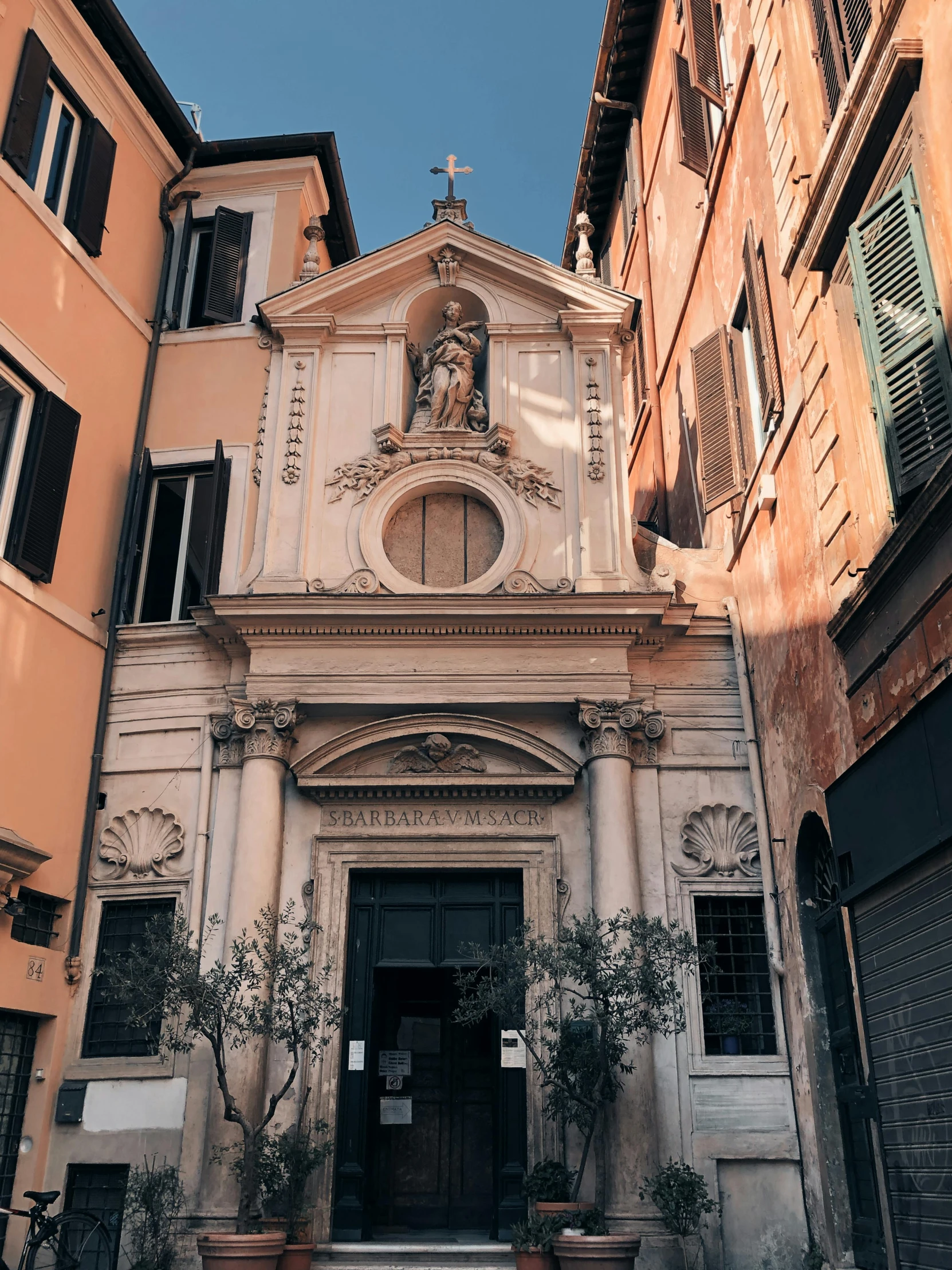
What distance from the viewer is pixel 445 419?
47.6 ft

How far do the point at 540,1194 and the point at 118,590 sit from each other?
7374 mm

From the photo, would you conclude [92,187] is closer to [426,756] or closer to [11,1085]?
[426,756]

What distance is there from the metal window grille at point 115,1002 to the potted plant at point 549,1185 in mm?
3631

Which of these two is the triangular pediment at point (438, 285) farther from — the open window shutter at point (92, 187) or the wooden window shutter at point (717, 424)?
the open window shutter at point (92, 187)

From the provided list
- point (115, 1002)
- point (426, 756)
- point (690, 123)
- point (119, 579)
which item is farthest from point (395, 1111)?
point (690, 123)

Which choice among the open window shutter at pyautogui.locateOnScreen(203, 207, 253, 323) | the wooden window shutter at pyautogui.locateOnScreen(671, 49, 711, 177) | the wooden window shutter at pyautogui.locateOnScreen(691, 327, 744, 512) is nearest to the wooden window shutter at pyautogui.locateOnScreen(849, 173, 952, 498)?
the wooden window shutter at pyautogui.locateOnScreen(691, 327, 744, 512)

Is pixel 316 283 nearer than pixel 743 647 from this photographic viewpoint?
No

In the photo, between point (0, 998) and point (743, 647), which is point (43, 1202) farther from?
point (743, 647)

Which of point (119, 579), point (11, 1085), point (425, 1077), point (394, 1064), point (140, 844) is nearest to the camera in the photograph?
point (11, 1085)

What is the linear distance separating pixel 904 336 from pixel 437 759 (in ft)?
21.2

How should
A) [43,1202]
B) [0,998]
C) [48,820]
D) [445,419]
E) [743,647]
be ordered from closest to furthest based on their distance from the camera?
[43,1202]
[0,998]
[48,820]
[743,647]
[445,419]

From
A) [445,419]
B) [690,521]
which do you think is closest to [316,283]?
[445,419]

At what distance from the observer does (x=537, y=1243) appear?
395 inches

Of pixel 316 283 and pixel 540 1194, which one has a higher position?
pixel 316 283
